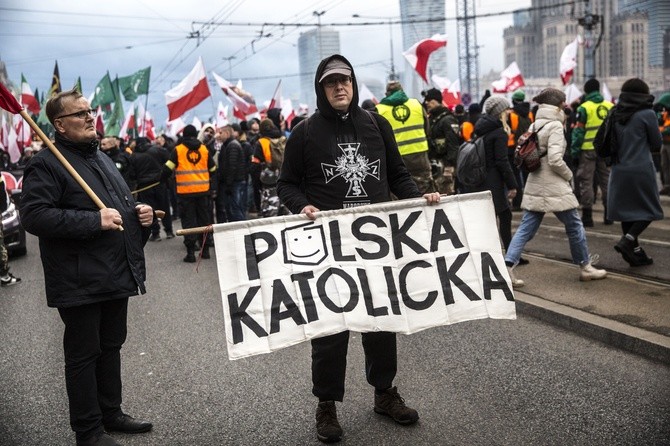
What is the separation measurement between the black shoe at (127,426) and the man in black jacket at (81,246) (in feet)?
0.44

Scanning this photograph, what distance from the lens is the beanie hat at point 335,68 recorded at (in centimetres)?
368

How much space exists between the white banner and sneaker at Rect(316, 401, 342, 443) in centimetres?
44

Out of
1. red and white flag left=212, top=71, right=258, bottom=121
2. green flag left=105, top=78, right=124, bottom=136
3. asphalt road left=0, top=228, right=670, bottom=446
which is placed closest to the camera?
asphalt road left=0, top=228, right=670, bottom=446

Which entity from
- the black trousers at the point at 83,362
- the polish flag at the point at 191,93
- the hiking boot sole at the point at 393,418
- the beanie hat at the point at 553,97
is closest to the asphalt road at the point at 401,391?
the hiking boot sole at the point at 393,418

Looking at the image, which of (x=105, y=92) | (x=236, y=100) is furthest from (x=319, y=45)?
(x=236, y=100)

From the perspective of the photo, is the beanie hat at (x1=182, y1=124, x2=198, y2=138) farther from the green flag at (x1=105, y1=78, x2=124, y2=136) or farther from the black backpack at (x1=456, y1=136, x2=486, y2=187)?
the green flag at (x1=105, y1=78, x2=124, y2=136)

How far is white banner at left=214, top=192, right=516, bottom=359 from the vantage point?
3.63 meters

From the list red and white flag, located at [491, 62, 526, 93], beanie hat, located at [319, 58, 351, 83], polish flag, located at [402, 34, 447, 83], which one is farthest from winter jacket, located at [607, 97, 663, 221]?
red and white flag, located at [491, 62, 526, 93]

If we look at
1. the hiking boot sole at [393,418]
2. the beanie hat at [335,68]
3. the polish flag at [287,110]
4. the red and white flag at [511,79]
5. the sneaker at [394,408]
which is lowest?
the hiking boot sole at [393,418]

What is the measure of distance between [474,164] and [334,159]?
12.2ft

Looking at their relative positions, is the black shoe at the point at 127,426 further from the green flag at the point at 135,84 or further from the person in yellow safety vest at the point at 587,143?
the green flag at the point at 135,84

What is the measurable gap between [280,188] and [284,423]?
134 centimetres

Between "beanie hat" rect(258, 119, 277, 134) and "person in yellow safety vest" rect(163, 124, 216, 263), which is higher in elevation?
"beanie hat" rect(258, 119, 277, 134)

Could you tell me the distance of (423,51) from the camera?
12.6 metres
